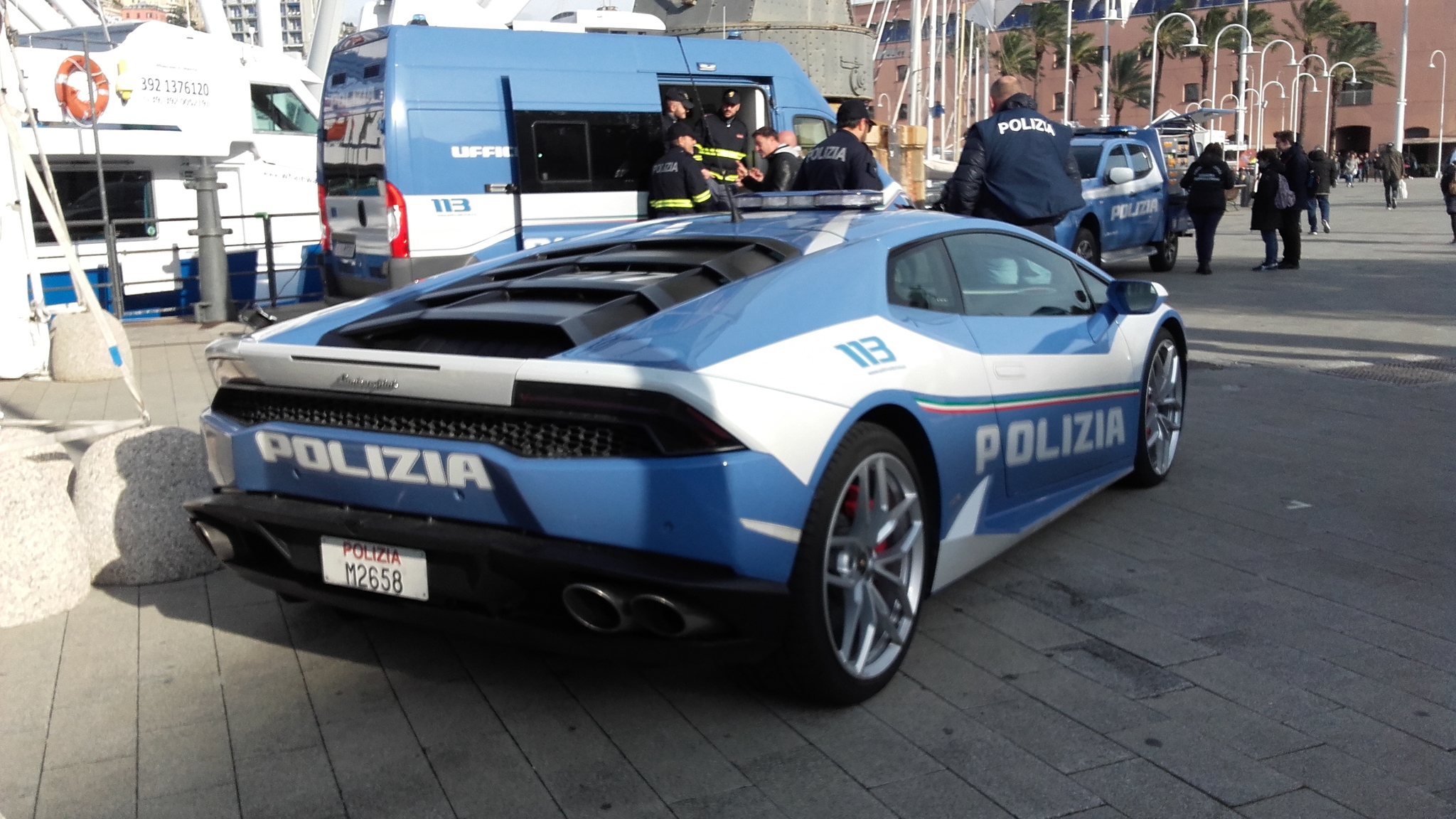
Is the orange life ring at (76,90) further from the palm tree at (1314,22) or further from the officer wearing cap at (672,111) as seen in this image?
the palm tree at (1314,22)

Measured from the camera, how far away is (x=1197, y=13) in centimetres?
7844

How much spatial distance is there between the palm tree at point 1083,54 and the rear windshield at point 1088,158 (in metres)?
61.6

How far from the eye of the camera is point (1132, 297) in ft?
18.0

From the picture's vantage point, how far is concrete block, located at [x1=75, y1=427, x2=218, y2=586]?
16.2 feet

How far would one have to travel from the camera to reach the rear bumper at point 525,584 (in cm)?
312

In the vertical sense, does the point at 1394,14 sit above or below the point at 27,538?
above

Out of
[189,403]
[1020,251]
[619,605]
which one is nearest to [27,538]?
[619,605]

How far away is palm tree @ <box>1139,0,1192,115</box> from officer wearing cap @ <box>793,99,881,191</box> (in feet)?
230

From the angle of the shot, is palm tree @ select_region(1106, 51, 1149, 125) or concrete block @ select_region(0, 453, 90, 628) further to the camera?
palm tree @ select_region(1106, 51, 1149, 125)

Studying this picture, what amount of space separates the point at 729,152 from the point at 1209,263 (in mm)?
9679

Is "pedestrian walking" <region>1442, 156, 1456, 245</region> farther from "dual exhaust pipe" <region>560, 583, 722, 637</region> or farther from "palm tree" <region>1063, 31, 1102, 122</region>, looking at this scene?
"palm tree" <region>1063, 31, 1102, 122</region>

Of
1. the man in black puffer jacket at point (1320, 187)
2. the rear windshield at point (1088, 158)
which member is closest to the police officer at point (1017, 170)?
the rear windshield at point (1088, 158)

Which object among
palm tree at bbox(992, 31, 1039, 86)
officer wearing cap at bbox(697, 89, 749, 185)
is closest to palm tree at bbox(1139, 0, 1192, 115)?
palm tree at bbox(992, 31, 1039, 86)

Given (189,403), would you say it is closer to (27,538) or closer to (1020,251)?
(27,538)
